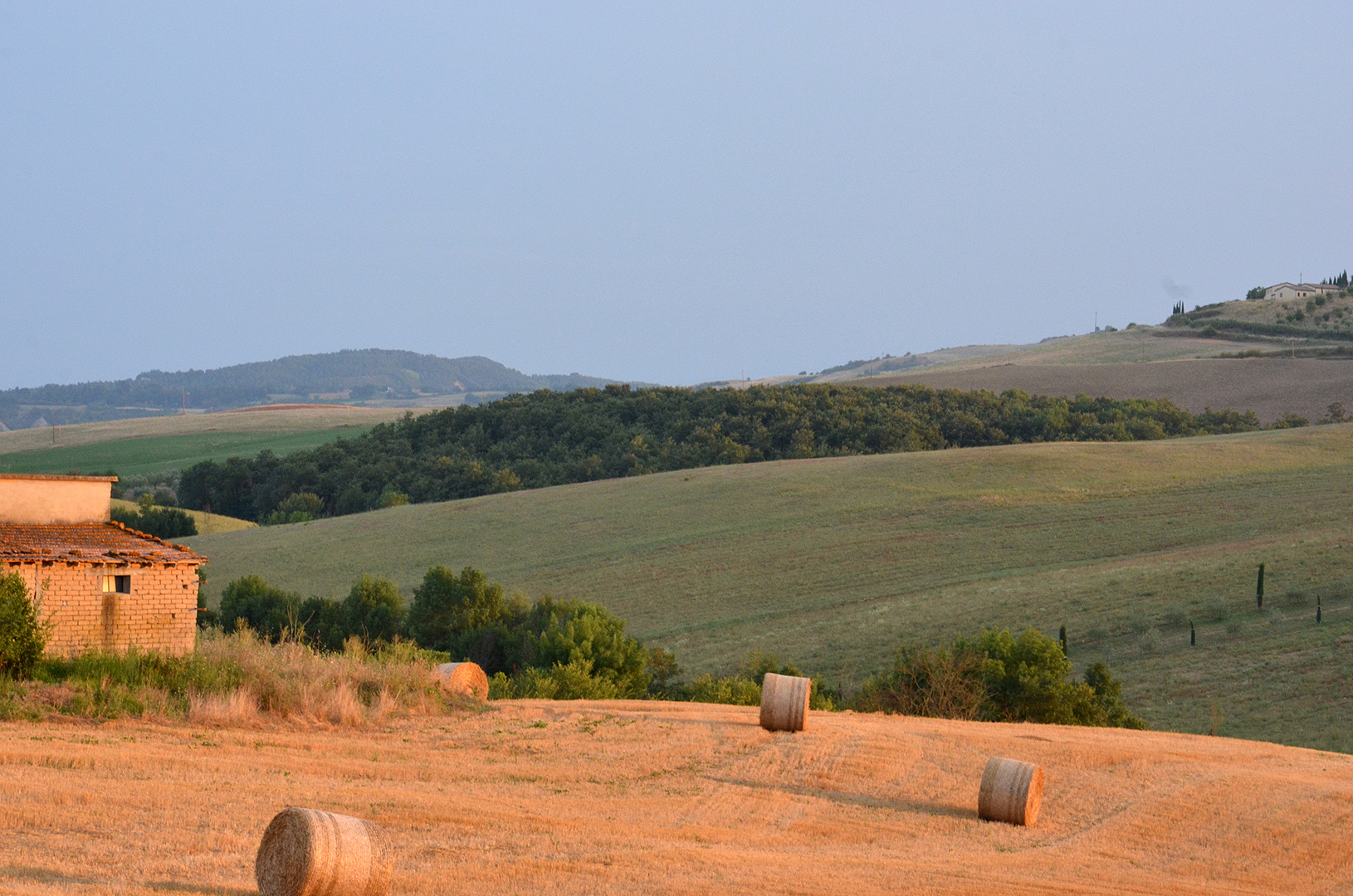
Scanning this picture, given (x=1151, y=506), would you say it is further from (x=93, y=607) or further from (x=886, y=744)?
(x=93, y=607)

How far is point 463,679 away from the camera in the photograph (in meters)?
17.5

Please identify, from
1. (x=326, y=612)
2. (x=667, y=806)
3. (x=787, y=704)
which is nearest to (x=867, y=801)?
(x=667, y=806)

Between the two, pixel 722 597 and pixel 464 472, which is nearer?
pixel 722 597

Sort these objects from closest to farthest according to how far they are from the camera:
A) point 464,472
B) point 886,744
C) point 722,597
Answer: point 886,744, point 722,597, point 464,472

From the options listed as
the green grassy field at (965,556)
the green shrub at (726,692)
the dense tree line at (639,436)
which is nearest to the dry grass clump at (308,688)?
the green shrub at (726,692)

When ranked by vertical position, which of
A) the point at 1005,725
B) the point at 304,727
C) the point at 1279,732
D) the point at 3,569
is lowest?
the point at 1279,732

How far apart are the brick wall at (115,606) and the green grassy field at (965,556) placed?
14.7 m

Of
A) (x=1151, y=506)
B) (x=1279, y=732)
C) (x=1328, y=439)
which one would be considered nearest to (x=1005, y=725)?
(x=1279, y=732)

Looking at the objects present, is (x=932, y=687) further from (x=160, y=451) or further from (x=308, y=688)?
(x=160, y=451)

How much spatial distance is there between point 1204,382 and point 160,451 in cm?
8379

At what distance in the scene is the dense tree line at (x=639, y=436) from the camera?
7675 centimetres

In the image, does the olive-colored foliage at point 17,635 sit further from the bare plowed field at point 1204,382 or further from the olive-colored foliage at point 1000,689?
the bare plowed field at point 1204,382

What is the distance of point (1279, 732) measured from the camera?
2481cm

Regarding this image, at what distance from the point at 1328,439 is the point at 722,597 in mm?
36429
